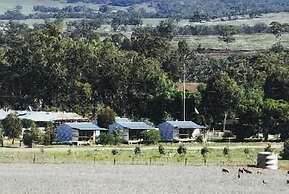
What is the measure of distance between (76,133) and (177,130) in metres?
12.2

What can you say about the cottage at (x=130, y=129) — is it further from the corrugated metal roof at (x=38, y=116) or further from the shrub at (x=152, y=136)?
the corrugated metal roof at (x=38, y=116)

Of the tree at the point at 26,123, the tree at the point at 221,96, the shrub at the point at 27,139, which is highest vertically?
the tree at the point at 221,96

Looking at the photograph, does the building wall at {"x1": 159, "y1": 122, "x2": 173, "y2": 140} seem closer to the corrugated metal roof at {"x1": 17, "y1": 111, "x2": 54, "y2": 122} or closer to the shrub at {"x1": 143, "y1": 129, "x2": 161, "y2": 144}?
the shrub at {"x1": 143, "y1": 129, "x2": 161, "y2": 144}

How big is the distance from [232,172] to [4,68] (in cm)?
5921

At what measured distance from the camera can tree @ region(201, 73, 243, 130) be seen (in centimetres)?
8894

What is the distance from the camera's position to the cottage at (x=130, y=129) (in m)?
82.2

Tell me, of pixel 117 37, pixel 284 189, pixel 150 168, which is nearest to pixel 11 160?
pixel 150 168

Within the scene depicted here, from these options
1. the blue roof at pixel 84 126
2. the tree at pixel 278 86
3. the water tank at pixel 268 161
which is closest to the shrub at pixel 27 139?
the blue roof at pixel 84 126

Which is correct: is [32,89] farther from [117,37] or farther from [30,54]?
[117,37]

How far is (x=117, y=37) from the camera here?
160m

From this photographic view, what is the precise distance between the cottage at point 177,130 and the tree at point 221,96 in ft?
13.2

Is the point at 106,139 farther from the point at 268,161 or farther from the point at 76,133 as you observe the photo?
the point at 268,161

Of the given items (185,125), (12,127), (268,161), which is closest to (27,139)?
(12,127)

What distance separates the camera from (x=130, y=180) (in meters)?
44.9
